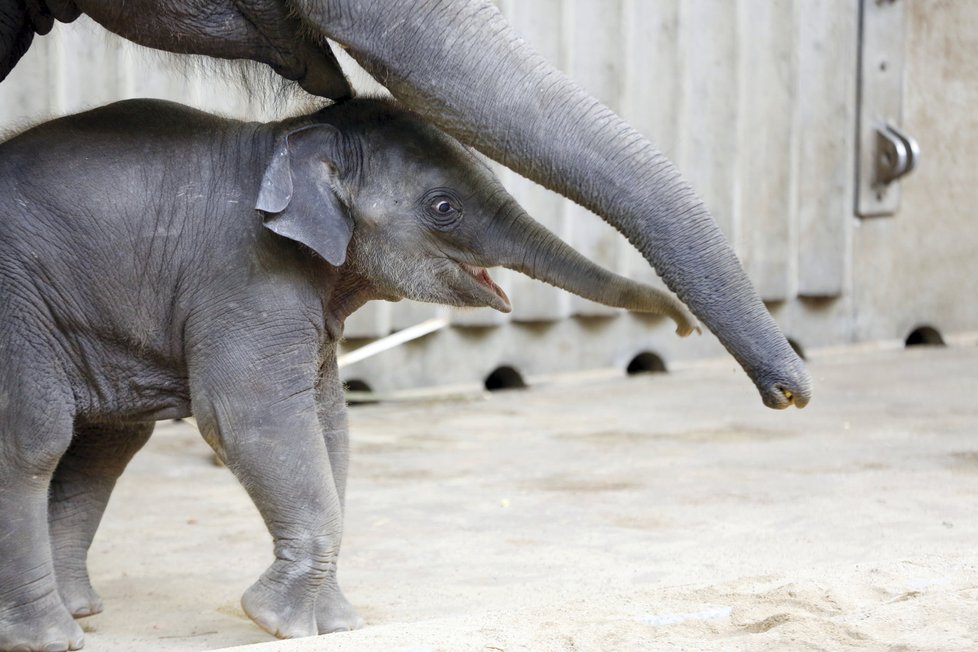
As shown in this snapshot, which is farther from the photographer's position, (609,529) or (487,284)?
(609,529)

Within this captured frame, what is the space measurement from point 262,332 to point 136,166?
2.08 ft

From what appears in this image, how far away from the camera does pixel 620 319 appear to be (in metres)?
9.70

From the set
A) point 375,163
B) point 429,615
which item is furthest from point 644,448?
point 375,163

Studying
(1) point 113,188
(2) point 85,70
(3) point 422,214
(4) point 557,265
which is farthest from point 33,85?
(4) point 557,265

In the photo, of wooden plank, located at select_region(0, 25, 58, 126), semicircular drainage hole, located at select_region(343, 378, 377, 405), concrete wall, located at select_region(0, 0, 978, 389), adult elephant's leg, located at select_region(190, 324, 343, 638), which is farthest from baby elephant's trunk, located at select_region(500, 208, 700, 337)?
semicircular drainage hole, located at select_region(343, 378, 377, 405)

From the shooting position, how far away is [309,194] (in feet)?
13.7

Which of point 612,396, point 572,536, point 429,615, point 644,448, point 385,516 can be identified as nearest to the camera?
point 429,615

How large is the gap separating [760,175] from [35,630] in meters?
6.95

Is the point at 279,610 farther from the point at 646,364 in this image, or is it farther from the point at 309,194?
the point at 646,364

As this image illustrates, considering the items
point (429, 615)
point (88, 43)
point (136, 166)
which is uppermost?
point (88, 43)

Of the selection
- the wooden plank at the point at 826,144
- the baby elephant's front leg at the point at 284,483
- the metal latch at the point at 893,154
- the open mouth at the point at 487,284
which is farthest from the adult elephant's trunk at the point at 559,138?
the metal latch at the point at 893,154

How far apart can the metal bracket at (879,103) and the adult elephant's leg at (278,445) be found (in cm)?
730

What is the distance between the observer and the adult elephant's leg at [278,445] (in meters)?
4.11

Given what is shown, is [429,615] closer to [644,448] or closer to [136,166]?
[136,166]
